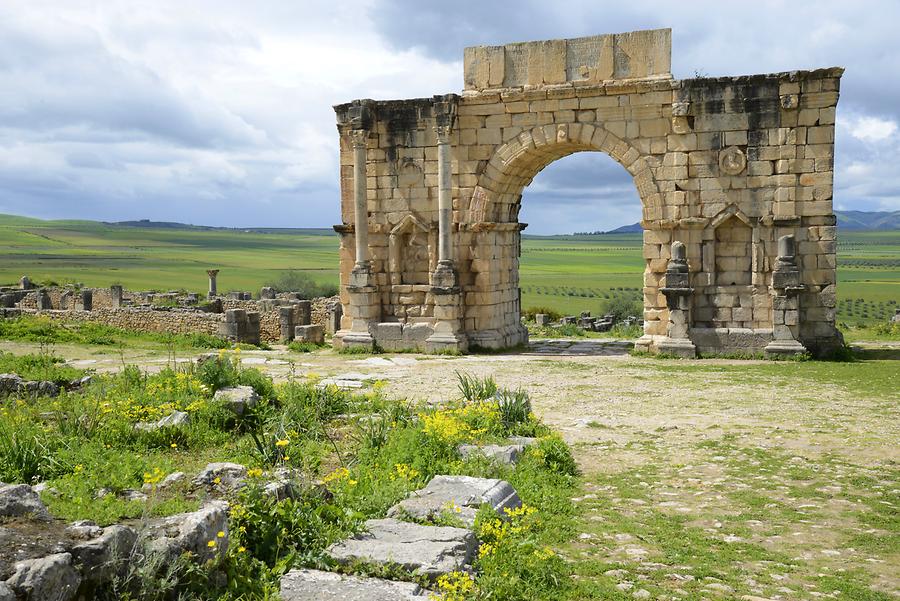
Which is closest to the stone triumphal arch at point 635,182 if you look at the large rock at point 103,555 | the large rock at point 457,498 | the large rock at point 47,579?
the large rock at point 457,498

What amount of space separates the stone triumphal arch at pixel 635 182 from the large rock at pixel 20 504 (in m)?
13.2

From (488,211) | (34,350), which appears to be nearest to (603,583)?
(488,211)

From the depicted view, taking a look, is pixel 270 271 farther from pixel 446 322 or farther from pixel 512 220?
pixel 446 322

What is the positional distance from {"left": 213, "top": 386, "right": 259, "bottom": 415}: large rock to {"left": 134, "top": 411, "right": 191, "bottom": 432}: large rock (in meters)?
0.58

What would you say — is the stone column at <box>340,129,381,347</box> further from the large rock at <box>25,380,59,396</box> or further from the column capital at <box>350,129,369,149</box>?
the large rock at <box>25,380,59,396</box>

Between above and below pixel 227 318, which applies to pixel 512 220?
above

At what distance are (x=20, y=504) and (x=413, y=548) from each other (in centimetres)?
223

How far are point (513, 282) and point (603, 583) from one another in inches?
579

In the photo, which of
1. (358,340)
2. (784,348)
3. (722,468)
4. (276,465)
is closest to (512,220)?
(358,340)

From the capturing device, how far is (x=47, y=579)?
13.2 ft

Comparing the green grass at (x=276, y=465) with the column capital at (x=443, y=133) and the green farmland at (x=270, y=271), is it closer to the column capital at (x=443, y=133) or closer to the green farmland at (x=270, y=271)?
the column capital at (x=443, y=133)

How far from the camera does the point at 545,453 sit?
313 inches

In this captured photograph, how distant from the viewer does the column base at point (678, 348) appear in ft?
55.0

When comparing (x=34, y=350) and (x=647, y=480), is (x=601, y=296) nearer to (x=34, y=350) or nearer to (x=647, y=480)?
(x=34, y=350)
